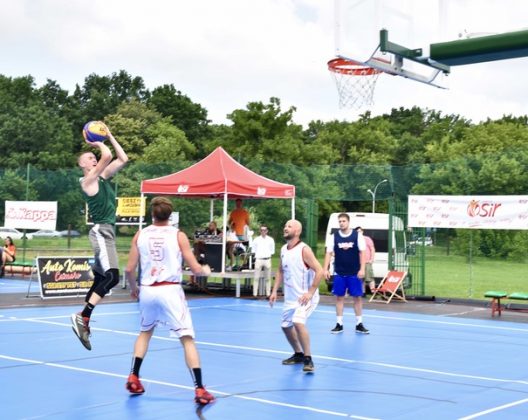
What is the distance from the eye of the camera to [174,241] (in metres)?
7.69

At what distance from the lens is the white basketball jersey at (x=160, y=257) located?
7.65 m

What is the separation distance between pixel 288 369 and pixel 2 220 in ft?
76.2

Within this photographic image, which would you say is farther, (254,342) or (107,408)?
(254,342)

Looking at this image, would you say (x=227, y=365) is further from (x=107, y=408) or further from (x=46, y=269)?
(x=46, y=269)

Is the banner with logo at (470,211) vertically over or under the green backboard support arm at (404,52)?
under

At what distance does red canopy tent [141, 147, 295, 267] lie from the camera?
20.0 meters

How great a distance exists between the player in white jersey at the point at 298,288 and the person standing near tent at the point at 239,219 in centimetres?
1152

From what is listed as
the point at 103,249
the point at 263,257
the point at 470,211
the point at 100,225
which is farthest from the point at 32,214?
the point at 103,249

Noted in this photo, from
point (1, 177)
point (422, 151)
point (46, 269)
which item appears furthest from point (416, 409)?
point (422, 151)

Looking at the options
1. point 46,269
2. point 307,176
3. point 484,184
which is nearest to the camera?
point 46,269

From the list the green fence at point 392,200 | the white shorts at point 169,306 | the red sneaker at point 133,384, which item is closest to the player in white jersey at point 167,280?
the white shorts at point 169,306

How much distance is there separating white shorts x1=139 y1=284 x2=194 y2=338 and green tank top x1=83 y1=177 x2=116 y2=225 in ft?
6.74

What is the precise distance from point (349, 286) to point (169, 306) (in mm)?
6556

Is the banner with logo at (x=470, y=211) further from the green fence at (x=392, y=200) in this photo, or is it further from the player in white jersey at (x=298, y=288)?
the player in white jersey at (x=298, y=288)
